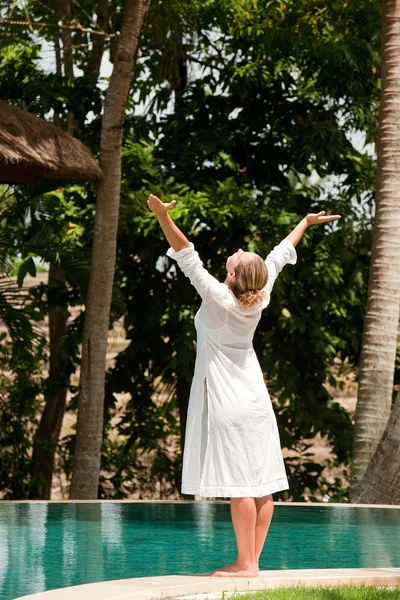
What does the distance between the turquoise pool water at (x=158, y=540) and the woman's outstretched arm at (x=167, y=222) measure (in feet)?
4.89

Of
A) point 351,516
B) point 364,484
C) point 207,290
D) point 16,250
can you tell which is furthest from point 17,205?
point 207,290

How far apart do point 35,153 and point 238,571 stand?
19.8 feet

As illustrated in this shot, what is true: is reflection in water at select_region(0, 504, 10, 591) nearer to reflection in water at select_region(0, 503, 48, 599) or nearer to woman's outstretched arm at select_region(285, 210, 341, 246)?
reflection in water at select_region(0, 503, 48, 599)

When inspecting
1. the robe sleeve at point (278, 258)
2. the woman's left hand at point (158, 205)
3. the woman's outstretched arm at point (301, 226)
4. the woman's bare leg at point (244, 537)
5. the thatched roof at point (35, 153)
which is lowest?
the woman's bare leg at point (244, 537)

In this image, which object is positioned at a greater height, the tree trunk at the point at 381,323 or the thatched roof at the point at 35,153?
the thatched roof at the point at 35,153

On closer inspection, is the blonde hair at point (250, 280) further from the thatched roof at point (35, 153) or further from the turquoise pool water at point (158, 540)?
the thatched roof at point (35, 153)

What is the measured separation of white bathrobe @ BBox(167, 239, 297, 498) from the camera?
174 inches

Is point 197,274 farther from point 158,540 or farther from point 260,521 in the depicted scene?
point 158,540

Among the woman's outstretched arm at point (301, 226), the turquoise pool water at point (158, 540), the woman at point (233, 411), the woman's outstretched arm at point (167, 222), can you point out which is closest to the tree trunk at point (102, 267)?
the turquoise pool water at point (158, 540)

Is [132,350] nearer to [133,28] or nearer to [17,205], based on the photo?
[17,205]

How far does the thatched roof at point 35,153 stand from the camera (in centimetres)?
948

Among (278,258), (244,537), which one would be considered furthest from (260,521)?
(278,258)

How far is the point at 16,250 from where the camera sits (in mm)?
11258

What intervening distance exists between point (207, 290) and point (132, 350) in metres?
8.24
